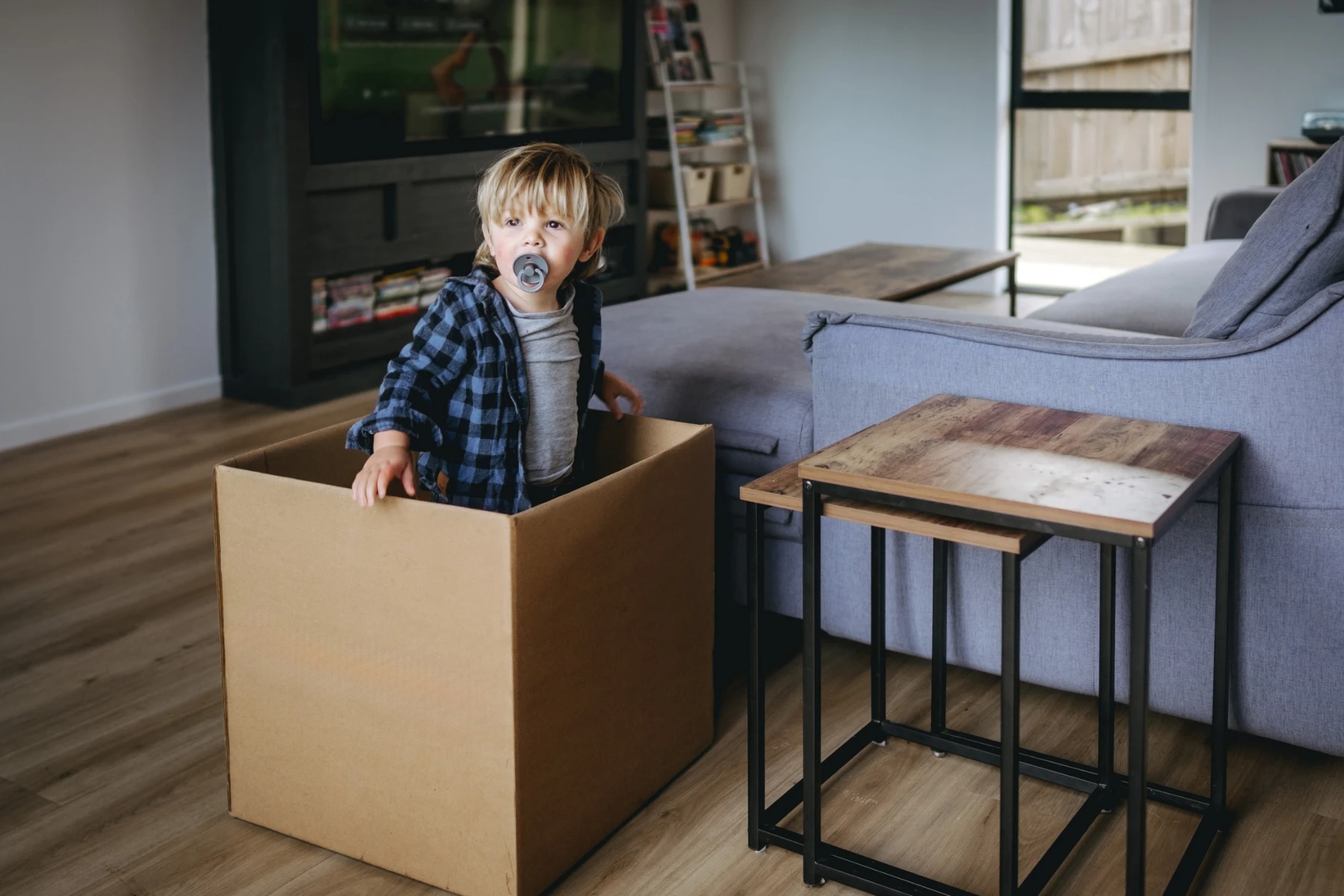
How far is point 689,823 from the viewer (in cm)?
173

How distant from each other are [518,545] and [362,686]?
0.31m

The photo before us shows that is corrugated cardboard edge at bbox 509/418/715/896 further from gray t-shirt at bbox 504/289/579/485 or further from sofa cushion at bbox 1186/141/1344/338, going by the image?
sofa cushion at bbox 1186/141/1344/338

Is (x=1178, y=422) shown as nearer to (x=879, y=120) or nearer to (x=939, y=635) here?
(x=939, y=635)

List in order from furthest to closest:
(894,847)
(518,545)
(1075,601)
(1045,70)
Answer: (1045,70)
(1075,601)
(894,847)
(518,545)

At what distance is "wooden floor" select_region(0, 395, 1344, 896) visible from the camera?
1615mm

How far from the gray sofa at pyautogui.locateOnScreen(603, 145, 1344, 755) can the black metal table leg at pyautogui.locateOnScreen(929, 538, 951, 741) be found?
0.21 feet

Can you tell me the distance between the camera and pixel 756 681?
1.61 meters

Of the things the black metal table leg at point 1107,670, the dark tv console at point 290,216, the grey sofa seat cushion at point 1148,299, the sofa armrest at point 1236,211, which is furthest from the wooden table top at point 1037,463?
the sofa armrest at point 1236,211

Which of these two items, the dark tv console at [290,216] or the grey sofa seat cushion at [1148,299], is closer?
the grey sofa seat cushion at [1148,299]

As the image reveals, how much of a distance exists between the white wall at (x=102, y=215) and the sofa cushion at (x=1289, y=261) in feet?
9.85

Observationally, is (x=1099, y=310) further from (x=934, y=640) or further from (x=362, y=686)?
(x=362, y=686)

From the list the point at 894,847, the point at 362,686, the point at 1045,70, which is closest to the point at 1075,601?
the point at 894,847

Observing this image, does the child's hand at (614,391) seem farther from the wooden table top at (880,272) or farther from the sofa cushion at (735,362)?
the wooden table top at (880,272)

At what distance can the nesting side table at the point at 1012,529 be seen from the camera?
52.3 inches
